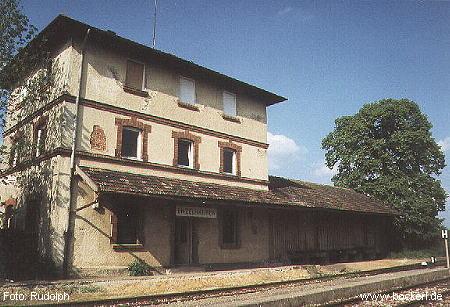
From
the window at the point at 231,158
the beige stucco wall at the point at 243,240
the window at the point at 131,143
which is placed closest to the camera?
the window at the point at 131,143

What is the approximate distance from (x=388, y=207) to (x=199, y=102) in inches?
712

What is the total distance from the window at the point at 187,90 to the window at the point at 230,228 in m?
5.59

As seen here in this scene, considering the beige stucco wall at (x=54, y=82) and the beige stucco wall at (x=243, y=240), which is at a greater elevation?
the beige stucco wall at (x=54, y=82)

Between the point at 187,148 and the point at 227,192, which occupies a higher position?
the point at 187,148

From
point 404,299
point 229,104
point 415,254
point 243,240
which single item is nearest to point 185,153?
point 229,104

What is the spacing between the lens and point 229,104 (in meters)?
19.8

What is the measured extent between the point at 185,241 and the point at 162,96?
21.5ft

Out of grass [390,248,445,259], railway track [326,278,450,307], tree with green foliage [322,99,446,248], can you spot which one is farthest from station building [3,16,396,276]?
tree with green foliage [322,99,446,248]

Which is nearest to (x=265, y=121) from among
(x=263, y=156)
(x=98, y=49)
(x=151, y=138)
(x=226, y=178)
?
(x=263, y=156)

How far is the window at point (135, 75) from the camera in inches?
633

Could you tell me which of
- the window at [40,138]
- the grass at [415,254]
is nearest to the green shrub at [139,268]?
the window at [40,138]

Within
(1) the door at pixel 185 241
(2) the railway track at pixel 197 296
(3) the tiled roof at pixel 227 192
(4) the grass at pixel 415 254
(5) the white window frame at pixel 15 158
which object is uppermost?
(5) the white window frame at pixel 15 158

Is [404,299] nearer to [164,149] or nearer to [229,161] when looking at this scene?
[164,149]

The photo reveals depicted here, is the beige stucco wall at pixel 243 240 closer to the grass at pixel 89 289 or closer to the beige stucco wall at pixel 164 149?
the beige stucco wall at pixel 164 149
